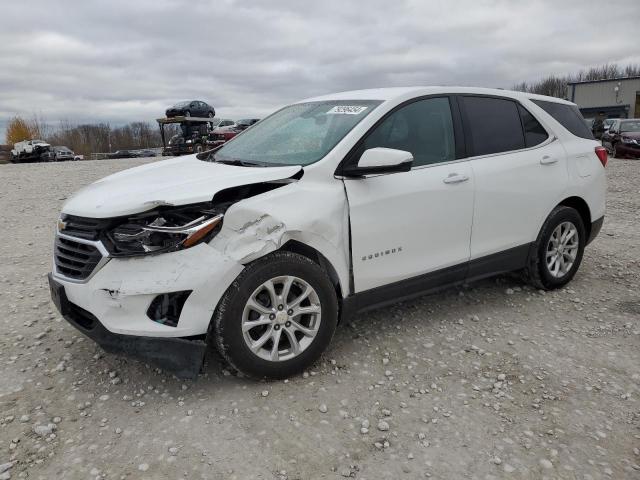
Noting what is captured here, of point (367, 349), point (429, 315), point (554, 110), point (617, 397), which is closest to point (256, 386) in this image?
point (367, 349)

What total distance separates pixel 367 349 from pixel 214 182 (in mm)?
1573

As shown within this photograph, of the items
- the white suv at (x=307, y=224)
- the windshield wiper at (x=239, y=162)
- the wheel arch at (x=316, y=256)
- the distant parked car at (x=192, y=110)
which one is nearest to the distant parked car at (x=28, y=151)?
the distant parked car at (x=192, y=110)

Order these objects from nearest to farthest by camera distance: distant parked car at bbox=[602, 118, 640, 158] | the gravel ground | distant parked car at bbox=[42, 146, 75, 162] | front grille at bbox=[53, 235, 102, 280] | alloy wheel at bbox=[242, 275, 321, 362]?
the gravel ground → front grille at bbox=[53, 235, 102, 280] → alloy wheel at bbox=[242, 275, 321, 362] → distant parked car at bbox=[602, 118, 640, 158] → distant parked car at bbox=[42, 146, 75, 162]

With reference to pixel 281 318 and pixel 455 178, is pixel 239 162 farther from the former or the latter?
pixel 455 178

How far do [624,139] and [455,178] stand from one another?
17858 mm

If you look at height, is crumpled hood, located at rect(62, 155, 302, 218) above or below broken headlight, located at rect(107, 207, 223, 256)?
above

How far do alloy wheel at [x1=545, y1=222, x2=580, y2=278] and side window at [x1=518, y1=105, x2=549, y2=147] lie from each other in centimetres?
78

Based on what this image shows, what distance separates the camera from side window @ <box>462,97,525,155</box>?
3941mm

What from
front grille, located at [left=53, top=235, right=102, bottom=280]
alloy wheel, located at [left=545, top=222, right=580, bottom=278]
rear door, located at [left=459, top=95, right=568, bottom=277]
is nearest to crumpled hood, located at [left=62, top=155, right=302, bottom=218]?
front grille, located at [left=53, top=235, right=102, bottom=280]

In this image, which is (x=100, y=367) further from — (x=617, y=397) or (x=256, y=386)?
(x=617, y=397)

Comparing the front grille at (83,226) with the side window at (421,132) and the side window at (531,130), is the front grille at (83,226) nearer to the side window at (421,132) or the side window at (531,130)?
the side window at (421,132)

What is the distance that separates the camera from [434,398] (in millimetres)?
2951

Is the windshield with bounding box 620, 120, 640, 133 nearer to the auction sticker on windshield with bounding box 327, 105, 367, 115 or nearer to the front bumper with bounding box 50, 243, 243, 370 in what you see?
the auction sticker on windshield with bounding box 327, 105, 367, 115

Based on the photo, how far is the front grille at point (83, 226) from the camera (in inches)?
111
